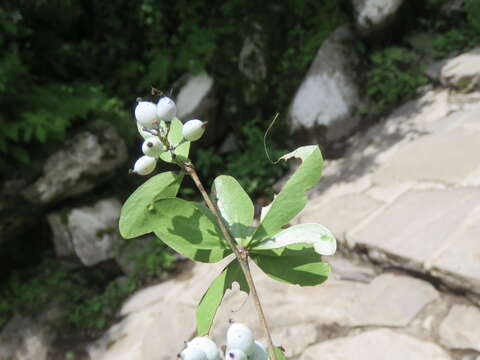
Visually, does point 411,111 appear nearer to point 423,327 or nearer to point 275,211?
point 423,327

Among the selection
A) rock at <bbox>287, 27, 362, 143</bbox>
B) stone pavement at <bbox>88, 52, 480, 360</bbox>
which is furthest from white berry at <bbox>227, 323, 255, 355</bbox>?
rock at <bbox>287, 27, 362, 143</bbox>

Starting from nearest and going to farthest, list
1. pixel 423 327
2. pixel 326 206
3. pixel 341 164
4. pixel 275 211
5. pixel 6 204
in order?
pixel 275 211 < pixel 423 327 < pixel 326 206 < pixel 6 204 < pixel 341 164

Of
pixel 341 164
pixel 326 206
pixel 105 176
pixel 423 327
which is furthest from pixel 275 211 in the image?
pixel 105 176

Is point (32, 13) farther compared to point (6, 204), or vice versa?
point (32, 13)

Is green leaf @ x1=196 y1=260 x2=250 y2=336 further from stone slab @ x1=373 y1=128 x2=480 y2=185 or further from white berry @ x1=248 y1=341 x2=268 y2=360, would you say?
stone slab @ x1=373 y1=128 x2=480 y2=185

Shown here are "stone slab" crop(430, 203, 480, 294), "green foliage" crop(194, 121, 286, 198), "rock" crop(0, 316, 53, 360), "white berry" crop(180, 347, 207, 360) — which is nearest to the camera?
"white berry" crop(180, 347, 207, 360)

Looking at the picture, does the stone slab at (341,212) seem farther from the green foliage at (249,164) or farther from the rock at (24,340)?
the rock at (24,340)

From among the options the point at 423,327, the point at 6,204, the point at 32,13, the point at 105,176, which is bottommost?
the point at 423,327

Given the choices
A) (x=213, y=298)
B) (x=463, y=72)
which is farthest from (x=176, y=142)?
(x=463, y=72)
